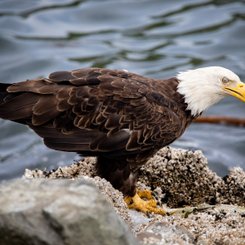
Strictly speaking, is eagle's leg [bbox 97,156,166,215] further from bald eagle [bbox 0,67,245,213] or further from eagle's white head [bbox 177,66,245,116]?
eagle's white head [bbox 177,66,245,116]

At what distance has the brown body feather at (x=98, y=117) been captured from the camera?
7.08 meters

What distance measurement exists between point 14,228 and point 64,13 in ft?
38.8

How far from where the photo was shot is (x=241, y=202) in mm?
6930

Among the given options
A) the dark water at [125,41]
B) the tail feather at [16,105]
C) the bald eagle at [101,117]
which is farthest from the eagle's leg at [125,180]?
the dark water at [125,41]

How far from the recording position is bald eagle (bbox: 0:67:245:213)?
7082mm

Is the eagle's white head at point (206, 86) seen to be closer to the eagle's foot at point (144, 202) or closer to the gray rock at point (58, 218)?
the eagle's foot at point (144, 202)

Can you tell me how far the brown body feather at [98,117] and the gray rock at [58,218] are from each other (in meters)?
2.81

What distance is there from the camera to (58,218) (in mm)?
4070

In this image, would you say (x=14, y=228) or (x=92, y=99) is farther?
(x=92, y=99)

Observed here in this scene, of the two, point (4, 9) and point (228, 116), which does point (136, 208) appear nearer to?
point (228, 116)

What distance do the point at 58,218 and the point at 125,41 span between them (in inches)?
425

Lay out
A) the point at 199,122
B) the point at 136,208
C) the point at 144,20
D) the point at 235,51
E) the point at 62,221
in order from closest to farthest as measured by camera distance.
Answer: the point at 62,221 < the point at 136,208 < the point at 199,122 < the point at 235,51 < the point at 144,20

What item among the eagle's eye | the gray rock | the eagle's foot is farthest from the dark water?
the gray rock

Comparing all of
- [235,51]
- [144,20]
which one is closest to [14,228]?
[235,51]
